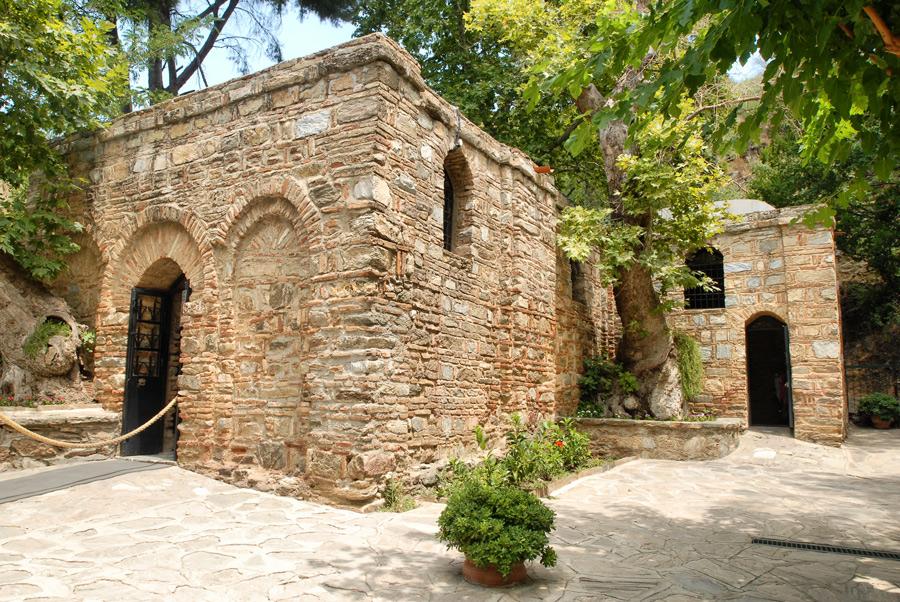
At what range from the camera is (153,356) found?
8.17m

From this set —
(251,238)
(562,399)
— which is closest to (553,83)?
(251,238)

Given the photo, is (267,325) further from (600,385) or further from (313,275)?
(600,385)

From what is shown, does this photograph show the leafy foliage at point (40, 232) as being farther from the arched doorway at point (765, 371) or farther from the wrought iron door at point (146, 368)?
the arched doorway at point (765, 371)

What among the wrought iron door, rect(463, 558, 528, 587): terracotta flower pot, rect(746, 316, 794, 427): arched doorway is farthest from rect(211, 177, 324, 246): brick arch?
rect(746, 316, 794, 427): arched doorway

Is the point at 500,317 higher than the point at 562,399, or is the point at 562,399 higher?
the point at 500,317

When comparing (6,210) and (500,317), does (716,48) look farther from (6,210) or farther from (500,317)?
(6,210)

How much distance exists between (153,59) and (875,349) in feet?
60.5

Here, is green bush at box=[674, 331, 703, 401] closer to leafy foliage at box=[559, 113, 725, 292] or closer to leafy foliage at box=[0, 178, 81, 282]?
leafy foliage at box=[559, 113, 725, 292]

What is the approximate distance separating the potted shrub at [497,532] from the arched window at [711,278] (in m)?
8.81

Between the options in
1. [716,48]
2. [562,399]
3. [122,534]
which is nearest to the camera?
[716,48]

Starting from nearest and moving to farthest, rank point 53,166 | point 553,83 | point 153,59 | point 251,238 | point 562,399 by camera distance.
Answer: point 553,83 < point 251,238 < point 53,166 < point 562,399 < point 153,59

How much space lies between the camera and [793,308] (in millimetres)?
11047

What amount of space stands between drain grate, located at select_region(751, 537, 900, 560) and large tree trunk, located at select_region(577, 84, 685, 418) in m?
5.10

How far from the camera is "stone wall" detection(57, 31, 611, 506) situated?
19.9ft
